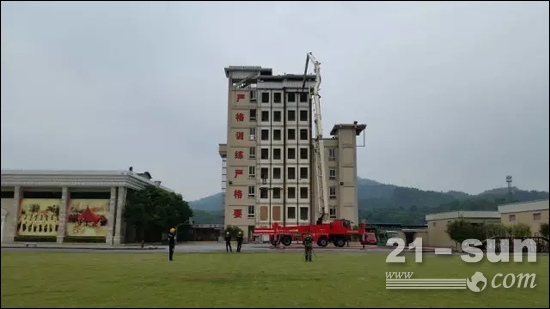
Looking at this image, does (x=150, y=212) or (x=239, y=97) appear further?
(x=239, y=97)

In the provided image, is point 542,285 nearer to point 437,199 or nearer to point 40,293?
point 40,293

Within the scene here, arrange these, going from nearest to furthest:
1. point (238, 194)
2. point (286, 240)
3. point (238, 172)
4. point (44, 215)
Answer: point (44, 215) < point (286, 240) < point (238, 194) < point (238, 172)

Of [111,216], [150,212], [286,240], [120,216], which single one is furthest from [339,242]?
[120,216]

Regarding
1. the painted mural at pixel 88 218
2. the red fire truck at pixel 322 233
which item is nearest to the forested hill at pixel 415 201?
the red fire truck at pixel 322 233

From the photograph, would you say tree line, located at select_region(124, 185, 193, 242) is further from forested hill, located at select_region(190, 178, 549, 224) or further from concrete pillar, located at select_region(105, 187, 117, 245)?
forested hill, located at select_region(190, 178, 549, 224)

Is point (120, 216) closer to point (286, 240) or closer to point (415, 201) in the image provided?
point (286, 240)

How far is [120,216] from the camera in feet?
149

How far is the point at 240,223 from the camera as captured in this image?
2203 inches

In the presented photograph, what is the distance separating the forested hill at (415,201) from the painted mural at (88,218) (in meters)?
23.9

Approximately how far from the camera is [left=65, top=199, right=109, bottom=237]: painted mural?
3317 cm

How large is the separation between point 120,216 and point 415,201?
3538cm

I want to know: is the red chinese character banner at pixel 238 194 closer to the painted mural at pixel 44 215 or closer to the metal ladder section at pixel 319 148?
the metal ladder section at pixel 319 148

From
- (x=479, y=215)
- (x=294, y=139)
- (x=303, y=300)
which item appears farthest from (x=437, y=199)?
(x=303, y=300)

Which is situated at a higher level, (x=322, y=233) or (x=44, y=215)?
(x=44, y=215)
